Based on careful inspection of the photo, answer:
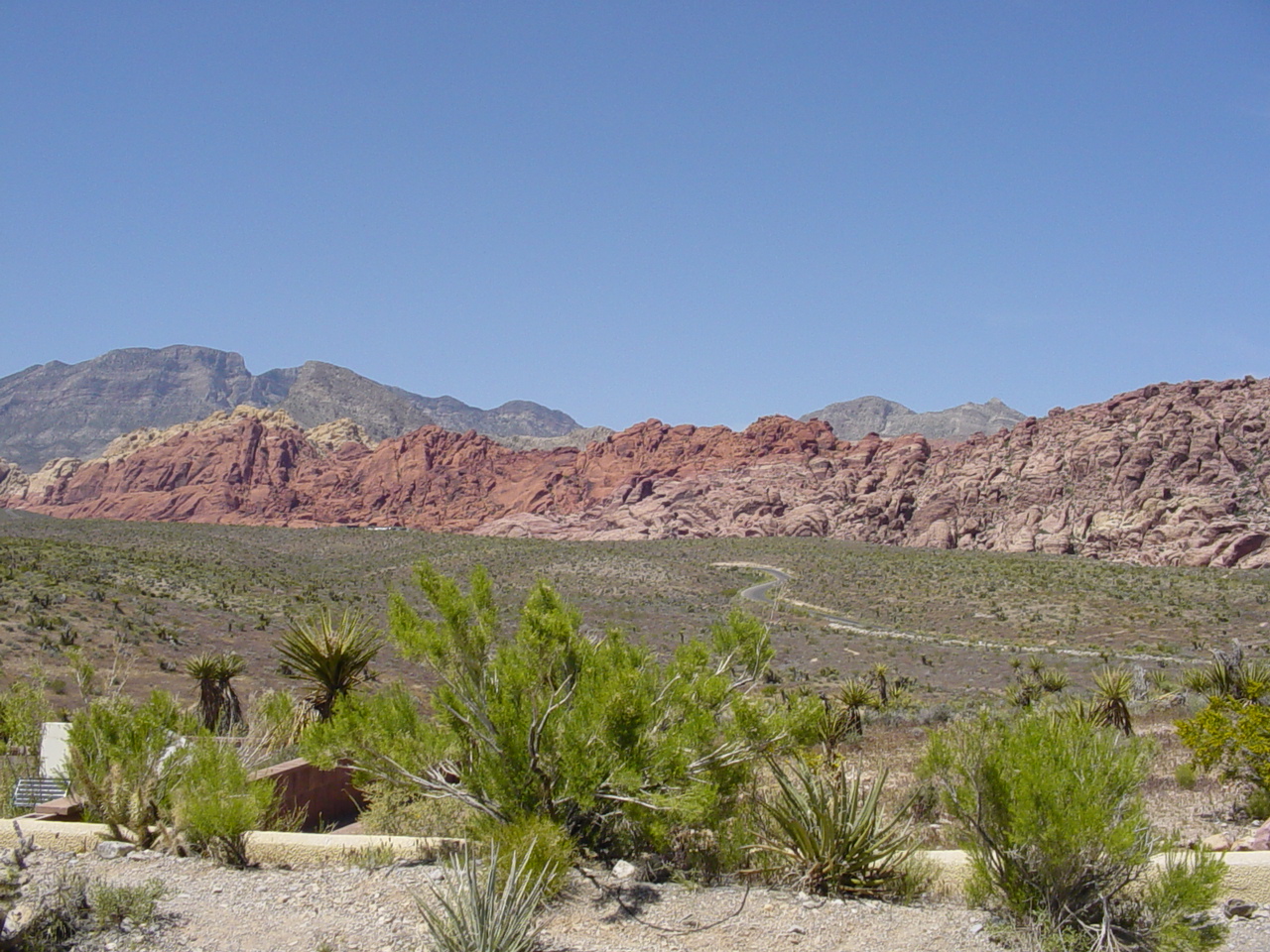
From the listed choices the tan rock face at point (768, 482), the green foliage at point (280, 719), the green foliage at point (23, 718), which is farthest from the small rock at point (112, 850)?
the tan rock face at point (768, 482)

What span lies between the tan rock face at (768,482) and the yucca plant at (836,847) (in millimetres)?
66369

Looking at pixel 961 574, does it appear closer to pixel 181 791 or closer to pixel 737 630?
pixel 737 630

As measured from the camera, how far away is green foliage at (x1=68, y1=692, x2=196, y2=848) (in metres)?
8.78

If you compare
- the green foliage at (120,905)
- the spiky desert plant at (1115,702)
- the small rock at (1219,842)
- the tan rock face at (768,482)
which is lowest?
the spiky desert plant at (1115,702)

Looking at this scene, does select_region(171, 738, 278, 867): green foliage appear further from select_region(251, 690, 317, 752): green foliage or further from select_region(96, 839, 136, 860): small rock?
select_region(251, 690, 317, 752): green foliage

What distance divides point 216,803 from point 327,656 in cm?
602

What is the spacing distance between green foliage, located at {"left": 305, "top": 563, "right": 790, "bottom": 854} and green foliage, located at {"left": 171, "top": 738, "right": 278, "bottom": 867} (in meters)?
0.72

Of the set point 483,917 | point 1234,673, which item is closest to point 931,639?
point 1234,673

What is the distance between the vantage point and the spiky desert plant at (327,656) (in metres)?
14.0

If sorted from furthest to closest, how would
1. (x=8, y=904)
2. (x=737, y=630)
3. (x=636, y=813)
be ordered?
(x=737, y=630)
(x=636, y=813)
(x=8, y=904)

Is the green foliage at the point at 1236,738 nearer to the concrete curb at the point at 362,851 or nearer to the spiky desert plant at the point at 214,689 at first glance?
the concrete curb at the point at 362,851

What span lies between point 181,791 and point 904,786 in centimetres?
926

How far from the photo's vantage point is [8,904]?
250 inches

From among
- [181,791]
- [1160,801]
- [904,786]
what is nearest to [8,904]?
[181,791]
